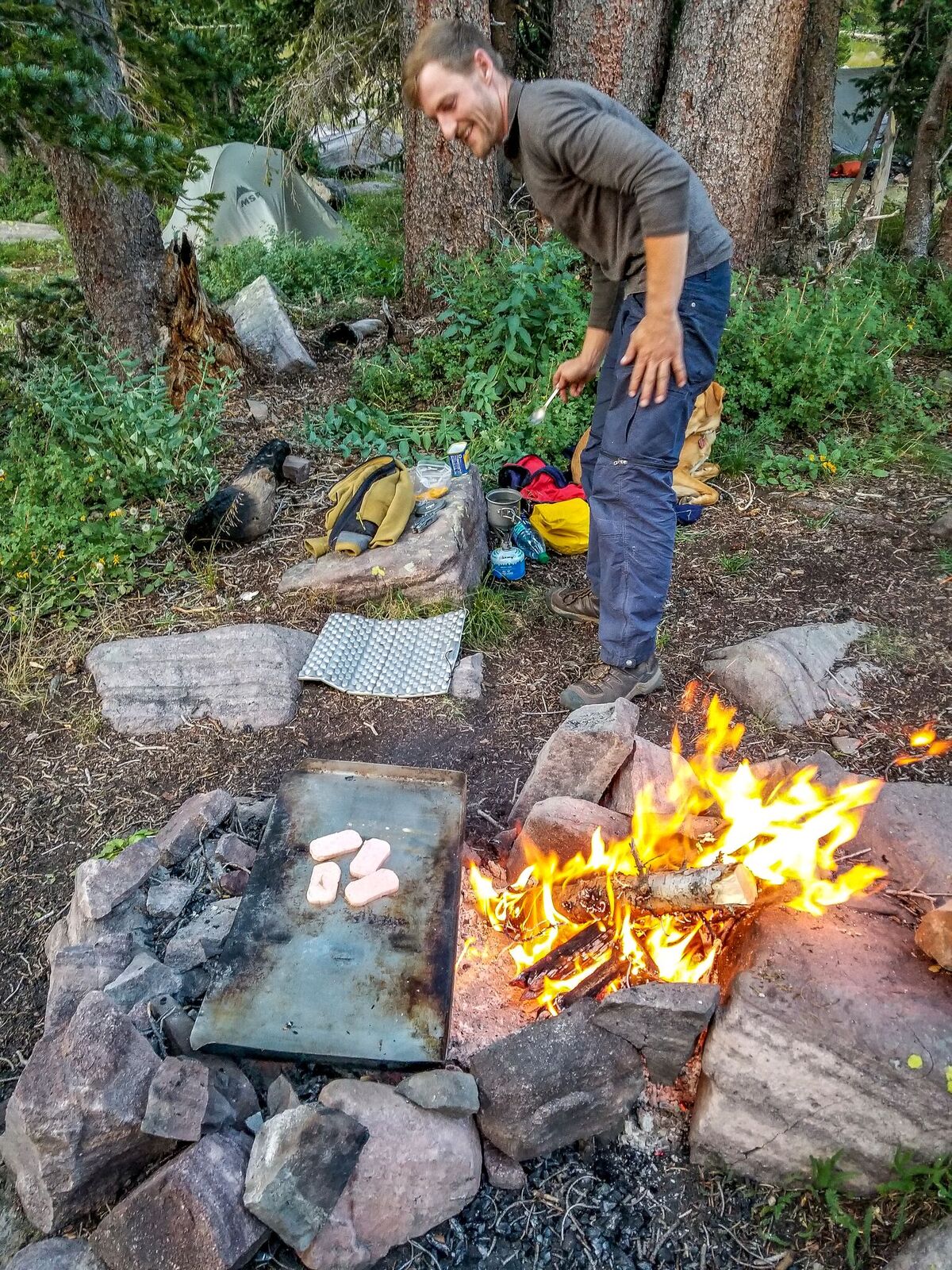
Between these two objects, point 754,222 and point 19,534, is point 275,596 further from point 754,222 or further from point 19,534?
point 754,222

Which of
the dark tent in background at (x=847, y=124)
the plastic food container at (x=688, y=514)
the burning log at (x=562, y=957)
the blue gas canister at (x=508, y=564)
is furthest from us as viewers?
the dark tent in background at (x=847, y=124)

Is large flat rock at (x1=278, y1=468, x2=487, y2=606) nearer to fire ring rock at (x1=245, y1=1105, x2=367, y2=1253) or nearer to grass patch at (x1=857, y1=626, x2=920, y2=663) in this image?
grass patch at (x1=857, y1=626, x2=920, y2=663)

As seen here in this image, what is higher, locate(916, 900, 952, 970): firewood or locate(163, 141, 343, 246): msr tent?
locate(163, 141, 343, 246): msr tent

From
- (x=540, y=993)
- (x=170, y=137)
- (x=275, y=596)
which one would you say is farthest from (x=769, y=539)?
(x=170, y=137)

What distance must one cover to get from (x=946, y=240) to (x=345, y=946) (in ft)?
27.2

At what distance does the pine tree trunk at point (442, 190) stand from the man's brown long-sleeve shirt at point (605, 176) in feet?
11.2

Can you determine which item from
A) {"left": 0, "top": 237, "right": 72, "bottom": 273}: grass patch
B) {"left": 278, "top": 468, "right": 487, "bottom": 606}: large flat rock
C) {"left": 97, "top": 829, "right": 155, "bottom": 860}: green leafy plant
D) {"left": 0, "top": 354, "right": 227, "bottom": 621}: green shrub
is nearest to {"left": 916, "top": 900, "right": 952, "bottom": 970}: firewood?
{"left": 97, "top": 829, "right": 155, "bottom": 860}: green leafy plant

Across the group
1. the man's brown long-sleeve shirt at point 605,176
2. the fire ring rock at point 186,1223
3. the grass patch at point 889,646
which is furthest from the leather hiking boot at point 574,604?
the fire ring rock at point 186,1223

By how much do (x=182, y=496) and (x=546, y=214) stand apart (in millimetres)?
2717

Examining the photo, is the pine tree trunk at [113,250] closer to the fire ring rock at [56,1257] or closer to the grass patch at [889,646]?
the grass patch at [889,646]

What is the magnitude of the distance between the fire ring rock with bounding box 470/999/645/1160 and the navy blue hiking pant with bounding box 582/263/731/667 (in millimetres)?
1547

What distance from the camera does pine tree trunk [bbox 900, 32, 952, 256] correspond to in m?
7.48

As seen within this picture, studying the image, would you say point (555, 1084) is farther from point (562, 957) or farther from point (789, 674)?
point (789, 674)

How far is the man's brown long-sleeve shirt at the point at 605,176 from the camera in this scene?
7.65ft
